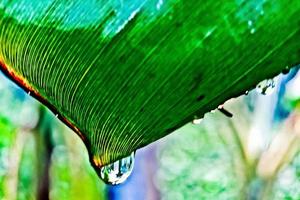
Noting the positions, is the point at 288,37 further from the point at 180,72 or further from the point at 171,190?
the point at 171,190

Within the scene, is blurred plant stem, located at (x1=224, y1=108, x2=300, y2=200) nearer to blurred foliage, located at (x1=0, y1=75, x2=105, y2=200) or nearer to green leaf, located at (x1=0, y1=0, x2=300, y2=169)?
blurred foliage, located at (x1=0, y1=75, x2=105, y2=200)

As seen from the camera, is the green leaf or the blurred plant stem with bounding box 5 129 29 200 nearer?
the green leaf

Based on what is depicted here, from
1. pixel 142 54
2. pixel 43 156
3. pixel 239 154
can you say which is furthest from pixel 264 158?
pixel 142 54

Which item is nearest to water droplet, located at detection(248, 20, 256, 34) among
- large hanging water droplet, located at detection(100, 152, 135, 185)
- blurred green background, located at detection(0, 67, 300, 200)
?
large hanging water droplet, located at detection(100, 152, 135, 185)

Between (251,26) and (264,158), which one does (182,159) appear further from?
(251,26)

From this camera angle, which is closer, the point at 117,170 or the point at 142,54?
the point at 142,54

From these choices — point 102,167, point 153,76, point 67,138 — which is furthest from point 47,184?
point 153,76
